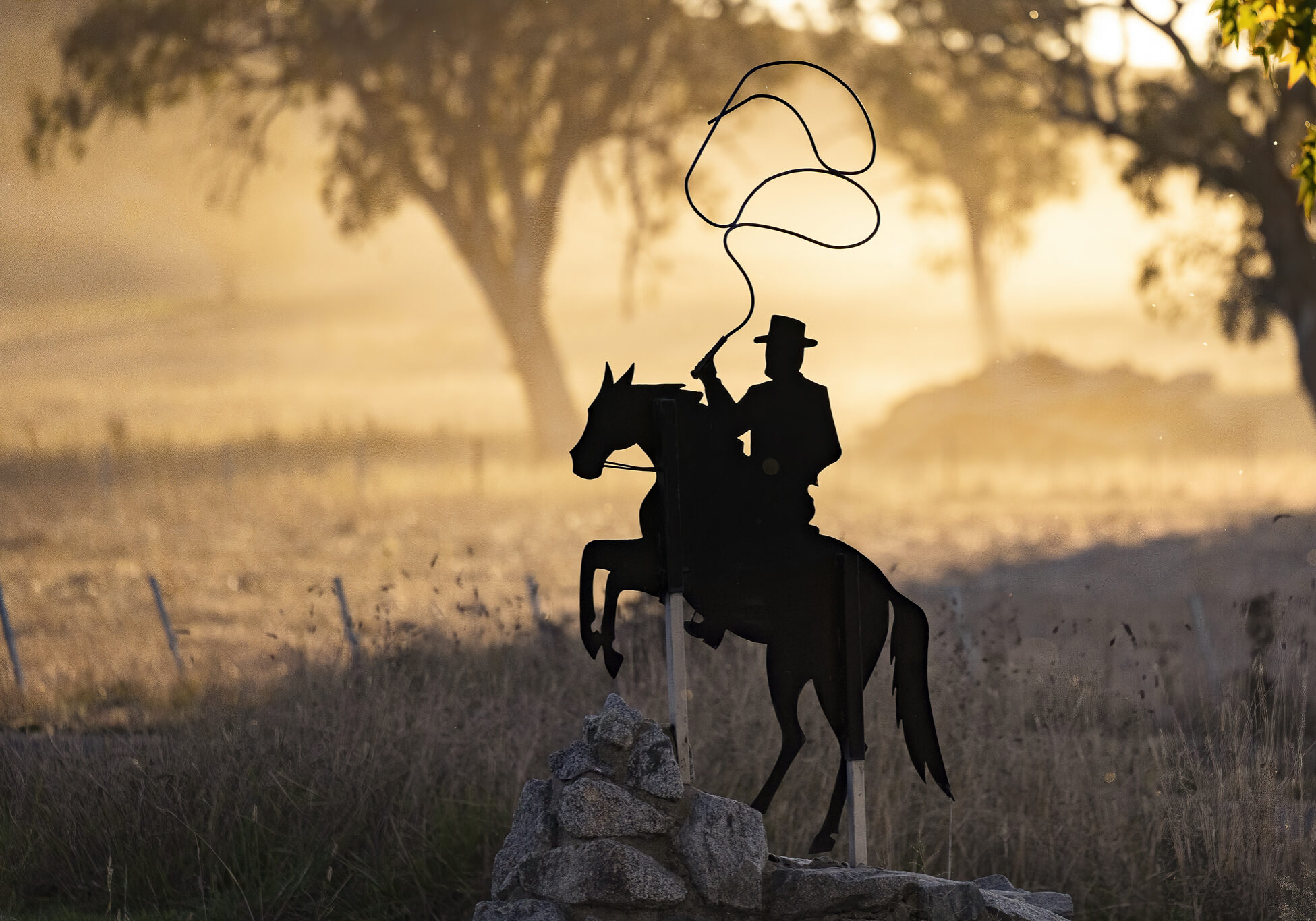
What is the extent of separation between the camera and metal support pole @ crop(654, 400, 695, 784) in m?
5.65

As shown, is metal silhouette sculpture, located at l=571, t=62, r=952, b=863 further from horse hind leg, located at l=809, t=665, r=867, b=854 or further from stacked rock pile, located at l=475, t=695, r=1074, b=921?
stacked rock pile, located at l=475, t=695, r=1074, b=921

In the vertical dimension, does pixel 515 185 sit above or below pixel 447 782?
above

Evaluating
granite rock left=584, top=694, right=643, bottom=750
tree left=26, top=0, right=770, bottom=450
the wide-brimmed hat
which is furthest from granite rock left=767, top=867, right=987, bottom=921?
tree left=26, top=0, right=770, bottom=450

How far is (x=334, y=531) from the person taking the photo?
24.8 metres

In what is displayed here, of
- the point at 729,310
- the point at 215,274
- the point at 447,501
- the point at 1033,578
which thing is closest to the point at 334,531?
the point at 447,501

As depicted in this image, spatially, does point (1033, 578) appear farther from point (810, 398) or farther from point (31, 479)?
point (31, 479)

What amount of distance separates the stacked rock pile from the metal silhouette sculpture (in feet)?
0.90

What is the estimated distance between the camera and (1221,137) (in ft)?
64.8

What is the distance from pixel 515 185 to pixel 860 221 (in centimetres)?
5638

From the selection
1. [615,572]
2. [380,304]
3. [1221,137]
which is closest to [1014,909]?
[615,572]

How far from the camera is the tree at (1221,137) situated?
1981 cm

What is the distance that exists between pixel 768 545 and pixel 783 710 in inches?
30.7

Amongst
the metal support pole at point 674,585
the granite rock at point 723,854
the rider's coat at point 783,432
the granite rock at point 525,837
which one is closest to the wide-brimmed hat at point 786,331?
the rider's coat at point 783,432

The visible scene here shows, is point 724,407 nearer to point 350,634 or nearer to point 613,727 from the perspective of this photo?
point 613,727
